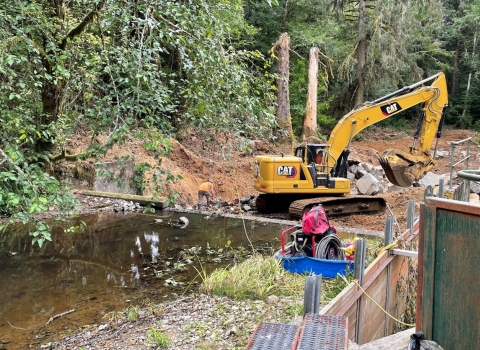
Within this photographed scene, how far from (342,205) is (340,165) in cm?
116

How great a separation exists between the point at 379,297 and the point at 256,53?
317 cm

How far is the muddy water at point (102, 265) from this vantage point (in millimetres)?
5098

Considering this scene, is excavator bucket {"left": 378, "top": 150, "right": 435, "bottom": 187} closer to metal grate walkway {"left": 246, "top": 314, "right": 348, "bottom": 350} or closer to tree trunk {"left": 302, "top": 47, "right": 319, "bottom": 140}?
tree trunk {"left": 302, "top": 47, "right": 319, "bottom": 140}

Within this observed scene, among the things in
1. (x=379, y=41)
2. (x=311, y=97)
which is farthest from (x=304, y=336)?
(x=379, y=41)

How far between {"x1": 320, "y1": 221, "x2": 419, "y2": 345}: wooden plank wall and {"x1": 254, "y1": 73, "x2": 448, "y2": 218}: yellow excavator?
3859 mm

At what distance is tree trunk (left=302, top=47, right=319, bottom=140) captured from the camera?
19812mm

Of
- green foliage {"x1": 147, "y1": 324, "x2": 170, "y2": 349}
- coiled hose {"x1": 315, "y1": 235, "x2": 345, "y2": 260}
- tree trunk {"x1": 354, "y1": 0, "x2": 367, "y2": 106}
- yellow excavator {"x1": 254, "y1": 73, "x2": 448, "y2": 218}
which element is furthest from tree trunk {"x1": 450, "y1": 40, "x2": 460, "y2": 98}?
green foliage {"x1": 147, "y1": 324, "x2": 170, "y2": 349}

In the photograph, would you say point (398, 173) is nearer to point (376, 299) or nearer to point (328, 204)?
point (328, 204)

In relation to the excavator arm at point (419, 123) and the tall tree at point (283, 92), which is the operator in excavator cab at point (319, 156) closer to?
the excavator arm at point (419, 123)

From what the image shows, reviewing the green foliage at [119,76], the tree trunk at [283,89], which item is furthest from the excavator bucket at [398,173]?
the green foliage at [119,76]

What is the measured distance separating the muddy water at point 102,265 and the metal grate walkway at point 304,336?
2.94 metres

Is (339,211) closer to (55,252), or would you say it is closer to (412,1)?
(55,252)

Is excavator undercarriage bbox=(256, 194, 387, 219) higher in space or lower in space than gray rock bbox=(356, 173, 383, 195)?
lower

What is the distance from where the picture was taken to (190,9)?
16.2 ft
